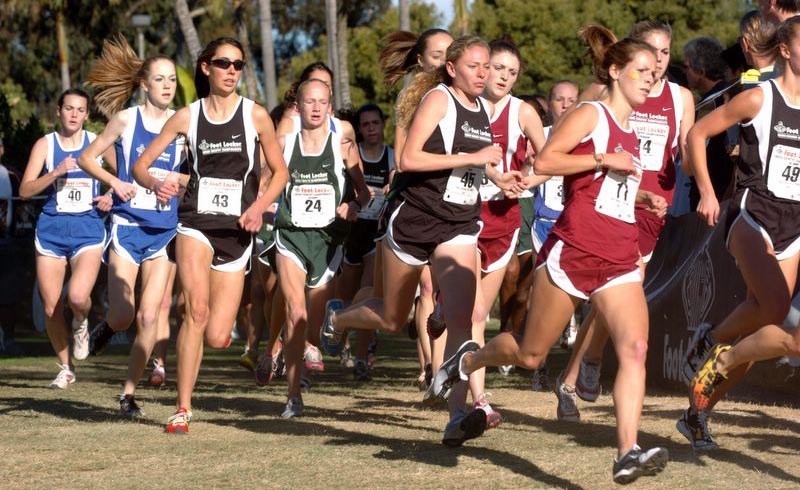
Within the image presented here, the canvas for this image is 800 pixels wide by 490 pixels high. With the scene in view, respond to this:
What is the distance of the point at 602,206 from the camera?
20.4ft

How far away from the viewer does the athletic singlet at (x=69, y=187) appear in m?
11.6

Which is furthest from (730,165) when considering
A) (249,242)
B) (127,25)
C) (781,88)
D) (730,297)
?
(127,25)

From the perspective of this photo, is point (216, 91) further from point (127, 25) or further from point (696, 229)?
point (127, 25)

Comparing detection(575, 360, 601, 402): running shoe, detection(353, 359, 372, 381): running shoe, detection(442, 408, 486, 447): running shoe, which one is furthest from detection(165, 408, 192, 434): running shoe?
detection(353, 359, 372, 381): running shoe

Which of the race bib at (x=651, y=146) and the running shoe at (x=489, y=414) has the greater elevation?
the race bib at (x=651, y=146)

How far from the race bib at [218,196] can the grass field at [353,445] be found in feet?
4.05

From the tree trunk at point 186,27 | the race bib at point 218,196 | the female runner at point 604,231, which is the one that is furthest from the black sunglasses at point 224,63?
the tree trunk at point 186,27

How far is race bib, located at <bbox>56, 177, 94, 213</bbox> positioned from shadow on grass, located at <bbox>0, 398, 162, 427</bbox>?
1.86 meters

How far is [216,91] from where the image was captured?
8.23 m

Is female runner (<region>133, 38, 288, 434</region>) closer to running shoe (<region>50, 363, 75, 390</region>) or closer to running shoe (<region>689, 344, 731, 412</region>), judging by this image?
running shoe (<region>689, 344, 731, 412</region>)

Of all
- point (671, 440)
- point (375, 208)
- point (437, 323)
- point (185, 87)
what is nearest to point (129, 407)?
point (437, 323)

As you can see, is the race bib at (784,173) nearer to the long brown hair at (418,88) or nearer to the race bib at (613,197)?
the race bib at (613,197)

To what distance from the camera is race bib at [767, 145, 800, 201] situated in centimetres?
690

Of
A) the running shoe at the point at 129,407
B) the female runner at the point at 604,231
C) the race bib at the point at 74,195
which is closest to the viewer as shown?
the female runner at the point at 604,231
